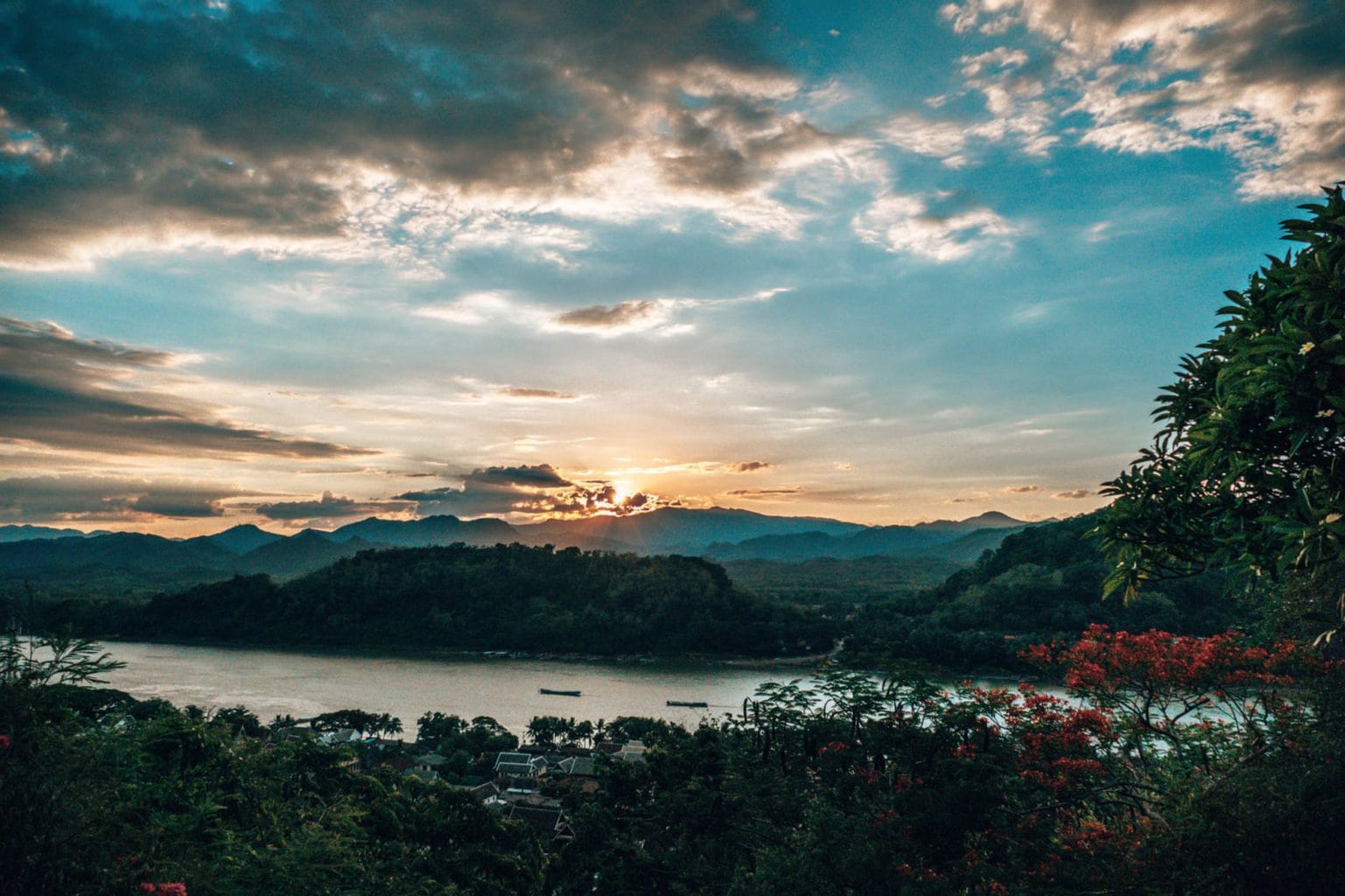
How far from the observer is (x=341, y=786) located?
11.6 metres

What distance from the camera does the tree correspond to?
341 centimetres

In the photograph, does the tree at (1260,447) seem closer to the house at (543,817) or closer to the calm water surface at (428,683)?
the house at (543,817)

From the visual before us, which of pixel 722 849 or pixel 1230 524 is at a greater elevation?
pixel 1230 524

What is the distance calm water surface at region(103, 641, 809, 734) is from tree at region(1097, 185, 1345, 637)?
3035 cm

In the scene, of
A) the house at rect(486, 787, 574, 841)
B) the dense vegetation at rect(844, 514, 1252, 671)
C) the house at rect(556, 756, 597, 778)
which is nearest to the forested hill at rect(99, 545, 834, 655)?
the dense vegetation at rect(844, 514, 1252, 671)

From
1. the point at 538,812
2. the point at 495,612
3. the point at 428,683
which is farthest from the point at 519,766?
the point at 495,612

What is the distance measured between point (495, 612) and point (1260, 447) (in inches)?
2733

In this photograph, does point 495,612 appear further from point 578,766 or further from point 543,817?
point 543,817

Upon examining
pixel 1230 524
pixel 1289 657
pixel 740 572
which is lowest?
pixel 740 572

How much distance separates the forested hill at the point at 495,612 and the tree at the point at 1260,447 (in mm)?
54324

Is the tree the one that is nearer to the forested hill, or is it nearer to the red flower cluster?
the red flower cluster

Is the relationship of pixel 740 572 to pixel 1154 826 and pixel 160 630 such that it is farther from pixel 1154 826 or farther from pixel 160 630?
pixel 1154 826

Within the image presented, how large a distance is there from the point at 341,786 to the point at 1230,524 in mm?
12584

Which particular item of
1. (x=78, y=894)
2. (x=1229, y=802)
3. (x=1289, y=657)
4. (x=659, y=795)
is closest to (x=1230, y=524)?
(x=1229, y=802)
